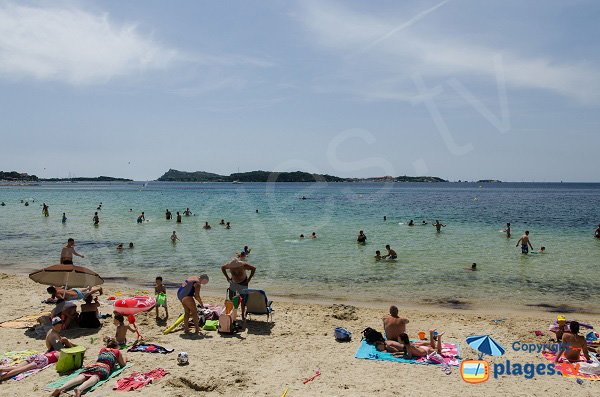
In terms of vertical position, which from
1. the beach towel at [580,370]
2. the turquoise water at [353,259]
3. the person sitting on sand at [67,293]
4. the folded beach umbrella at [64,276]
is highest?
the folded beach umbrella at [64,276]

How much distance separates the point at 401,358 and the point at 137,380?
482 centimetres

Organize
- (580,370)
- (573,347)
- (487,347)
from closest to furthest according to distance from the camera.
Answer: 1. (580,370)
2. (487,347)
3. (573,347)

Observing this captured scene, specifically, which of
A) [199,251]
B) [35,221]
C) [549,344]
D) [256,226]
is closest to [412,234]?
[256,226]

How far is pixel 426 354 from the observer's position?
8.45m

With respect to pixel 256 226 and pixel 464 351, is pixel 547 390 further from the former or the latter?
pixel 256 226

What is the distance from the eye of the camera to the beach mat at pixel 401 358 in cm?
825

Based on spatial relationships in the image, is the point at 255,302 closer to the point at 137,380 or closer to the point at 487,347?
the point at 137,380

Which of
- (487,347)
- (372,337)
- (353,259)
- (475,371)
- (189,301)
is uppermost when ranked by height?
(189,301)

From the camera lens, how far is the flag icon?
7512 mm

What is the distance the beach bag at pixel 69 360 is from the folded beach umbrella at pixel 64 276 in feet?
10.1

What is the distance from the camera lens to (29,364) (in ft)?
24.6

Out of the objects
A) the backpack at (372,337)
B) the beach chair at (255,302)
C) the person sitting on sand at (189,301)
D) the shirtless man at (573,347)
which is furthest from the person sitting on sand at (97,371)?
the shirtless man at (573,347)

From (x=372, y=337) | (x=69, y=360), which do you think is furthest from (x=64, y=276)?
(x=372, y=337)

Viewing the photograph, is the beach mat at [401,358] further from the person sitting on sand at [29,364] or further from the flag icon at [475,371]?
the person sitting on sand at [29,364]
